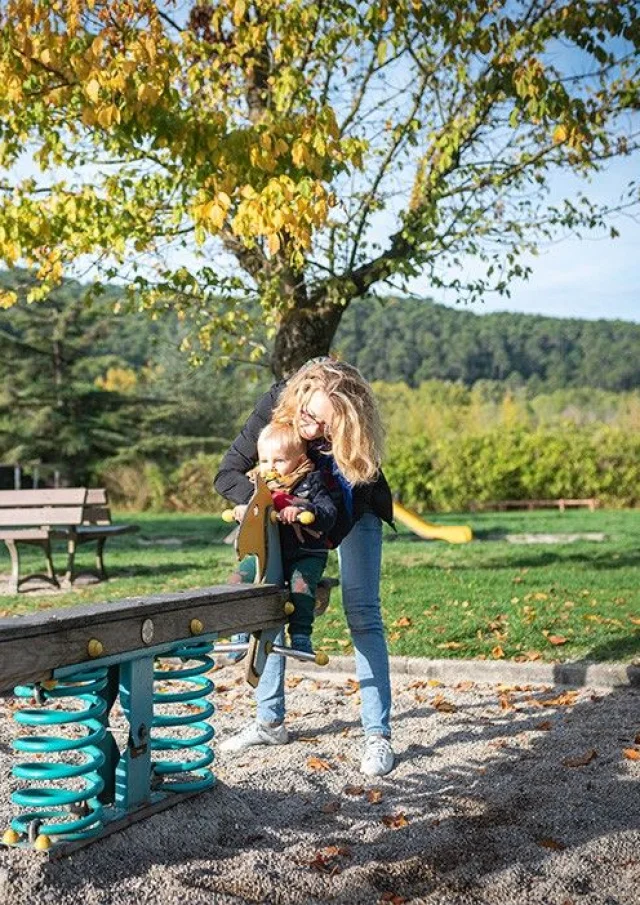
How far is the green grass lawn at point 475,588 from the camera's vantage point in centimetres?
807

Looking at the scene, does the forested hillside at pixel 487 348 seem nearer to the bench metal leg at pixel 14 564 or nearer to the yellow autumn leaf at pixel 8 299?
the bench metal leg at pixel 14 564

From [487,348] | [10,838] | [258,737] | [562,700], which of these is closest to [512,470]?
[562,700]

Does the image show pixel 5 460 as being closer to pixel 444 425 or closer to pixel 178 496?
pixel 178 496

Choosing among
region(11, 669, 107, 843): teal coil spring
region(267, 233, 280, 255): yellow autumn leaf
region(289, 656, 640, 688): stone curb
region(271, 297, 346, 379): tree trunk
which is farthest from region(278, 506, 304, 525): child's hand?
region(271, 297, 346, 379): tree trunk

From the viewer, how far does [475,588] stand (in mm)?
11180

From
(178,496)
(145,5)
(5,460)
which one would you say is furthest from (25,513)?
(5,460)

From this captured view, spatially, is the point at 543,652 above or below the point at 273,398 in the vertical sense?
below

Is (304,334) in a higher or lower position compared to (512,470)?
higher

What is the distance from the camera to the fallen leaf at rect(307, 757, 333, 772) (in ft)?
16.2

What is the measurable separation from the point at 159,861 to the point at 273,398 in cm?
210

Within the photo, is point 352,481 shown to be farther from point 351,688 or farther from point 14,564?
point 14,564

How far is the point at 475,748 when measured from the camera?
5.37 m

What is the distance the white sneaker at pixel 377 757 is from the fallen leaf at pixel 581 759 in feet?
2.61

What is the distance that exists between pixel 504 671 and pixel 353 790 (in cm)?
281
